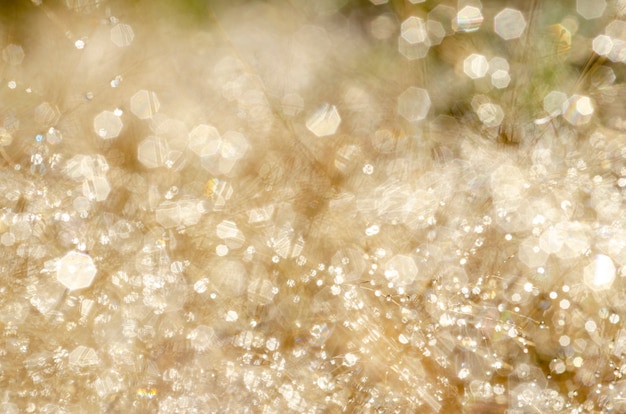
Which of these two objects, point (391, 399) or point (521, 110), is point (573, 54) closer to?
point (521, 110)

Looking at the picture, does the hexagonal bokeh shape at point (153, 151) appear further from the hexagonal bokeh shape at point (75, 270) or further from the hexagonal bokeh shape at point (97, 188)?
the hexagonal bokeh shape at point (75, 270)

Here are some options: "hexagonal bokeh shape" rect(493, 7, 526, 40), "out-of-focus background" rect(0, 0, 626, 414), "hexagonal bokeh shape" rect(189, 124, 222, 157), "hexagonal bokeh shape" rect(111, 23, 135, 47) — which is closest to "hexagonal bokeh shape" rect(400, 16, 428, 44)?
"out-of-focus background" rect(0, 0, 626, 414)

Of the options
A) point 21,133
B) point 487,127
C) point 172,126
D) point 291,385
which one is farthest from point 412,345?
point 21,133

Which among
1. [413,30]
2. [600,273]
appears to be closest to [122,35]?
[413,30]

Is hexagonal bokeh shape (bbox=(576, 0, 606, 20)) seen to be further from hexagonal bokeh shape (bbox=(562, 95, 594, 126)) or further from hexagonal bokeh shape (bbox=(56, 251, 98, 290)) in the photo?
hexagonal bokeh shape (bbox=(56, 251, 98, 290))

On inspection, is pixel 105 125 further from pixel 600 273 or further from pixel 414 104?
pixel 600 273

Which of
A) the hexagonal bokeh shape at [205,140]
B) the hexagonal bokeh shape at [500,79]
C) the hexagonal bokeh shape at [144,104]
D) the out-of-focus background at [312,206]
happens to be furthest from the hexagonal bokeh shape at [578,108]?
the hexagonal bokeh shape at [144,104]
